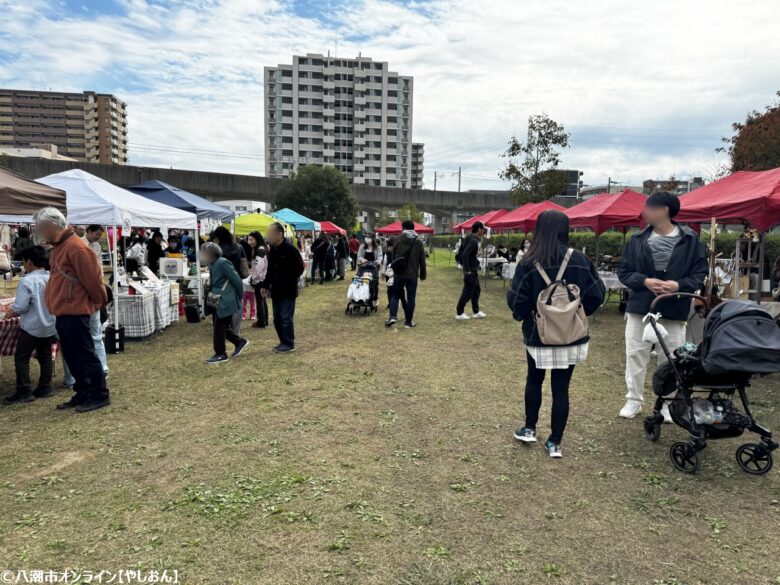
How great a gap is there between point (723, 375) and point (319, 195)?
37750 mm

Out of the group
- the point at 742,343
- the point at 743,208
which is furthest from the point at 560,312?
the point at 743,208

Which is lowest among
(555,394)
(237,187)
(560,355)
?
(555,394)

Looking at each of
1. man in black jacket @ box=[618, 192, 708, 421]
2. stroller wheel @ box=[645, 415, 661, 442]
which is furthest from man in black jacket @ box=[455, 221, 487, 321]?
stroller wheel @ box=[645, 415, 661, 442]

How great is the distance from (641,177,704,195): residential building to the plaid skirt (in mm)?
18544

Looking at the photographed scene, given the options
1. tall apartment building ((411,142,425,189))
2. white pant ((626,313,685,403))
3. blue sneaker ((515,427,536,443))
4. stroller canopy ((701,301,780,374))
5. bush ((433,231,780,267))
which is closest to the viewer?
stroller canopy ((701,301,780,374))

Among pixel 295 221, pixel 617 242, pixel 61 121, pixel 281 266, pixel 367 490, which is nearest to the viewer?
pixel 367 490

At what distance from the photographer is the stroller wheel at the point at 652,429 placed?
3.99 meters

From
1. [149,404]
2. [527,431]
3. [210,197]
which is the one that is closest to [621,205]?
[527,431]

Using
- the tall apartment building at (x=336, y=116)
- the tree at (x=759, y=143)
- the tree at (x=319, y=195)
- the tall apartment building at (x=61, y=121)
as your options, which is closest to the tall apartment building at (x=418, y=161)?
the tall apartment building at (x=336, y=116)

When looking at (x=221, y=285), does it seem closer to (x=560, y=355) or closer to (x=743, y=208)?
(x=560, y=355)

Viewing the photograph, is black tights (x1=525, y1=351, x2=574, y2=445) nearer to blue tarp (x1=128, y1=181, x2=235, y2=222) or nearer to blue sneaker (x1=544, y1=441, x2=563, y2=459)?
blue sneaker (x1=544, y1=441, x2=563, y2=459)

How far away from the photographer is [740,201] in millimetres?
5977

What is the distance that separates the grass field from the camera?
2523 mm

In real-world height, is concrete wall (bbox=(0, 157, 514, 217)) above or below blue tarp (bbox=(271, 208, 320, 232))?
above
